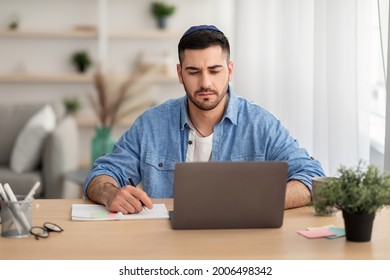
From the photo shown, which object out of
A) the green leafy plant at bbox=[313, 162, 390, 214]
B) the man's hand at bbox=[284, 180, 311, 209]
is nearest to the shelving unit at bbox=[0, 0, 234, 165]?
the man's hand at bbox=[284, 180, 311, 209]

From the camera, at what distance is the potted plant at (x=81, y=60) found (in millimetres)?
6871

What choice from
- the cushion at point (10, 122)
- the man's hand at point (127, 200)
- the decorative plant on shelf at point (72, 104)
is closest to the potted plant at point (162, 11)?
the decorative plant on shelf at point (72, 104)

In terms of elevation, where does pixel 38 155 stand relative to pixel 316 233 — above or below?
below

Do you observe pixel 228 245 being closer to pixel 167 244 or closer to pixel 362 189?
pixel 167 244

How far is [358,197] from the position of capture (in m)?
1.88

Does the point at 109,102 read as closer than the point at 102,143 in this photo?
No

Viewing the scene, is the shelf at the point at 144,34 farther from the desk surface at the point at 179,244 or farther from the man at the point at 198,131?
the desk surface at the point at 179,244

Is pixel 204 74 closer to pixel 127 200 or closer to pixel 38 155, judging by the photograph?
pixel 127 200

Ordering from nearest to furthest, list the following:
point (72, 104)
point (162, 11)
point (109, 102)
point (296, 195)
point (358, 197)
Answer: point (358, 197), point (296, 195), point (109, 102), point (162, 11), point (72, 104)

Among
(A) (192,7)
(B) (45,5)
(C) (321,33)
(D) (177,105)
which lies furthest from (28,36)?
(D) (177,105)

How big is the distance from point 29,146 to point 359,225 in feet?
12.6

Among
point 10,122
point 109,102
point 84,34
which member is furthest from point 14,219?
point 84,34

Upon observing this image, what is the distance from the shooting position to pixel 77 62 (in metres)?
6.91

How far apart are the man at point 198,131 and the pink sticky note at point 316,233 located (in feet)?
1.86
